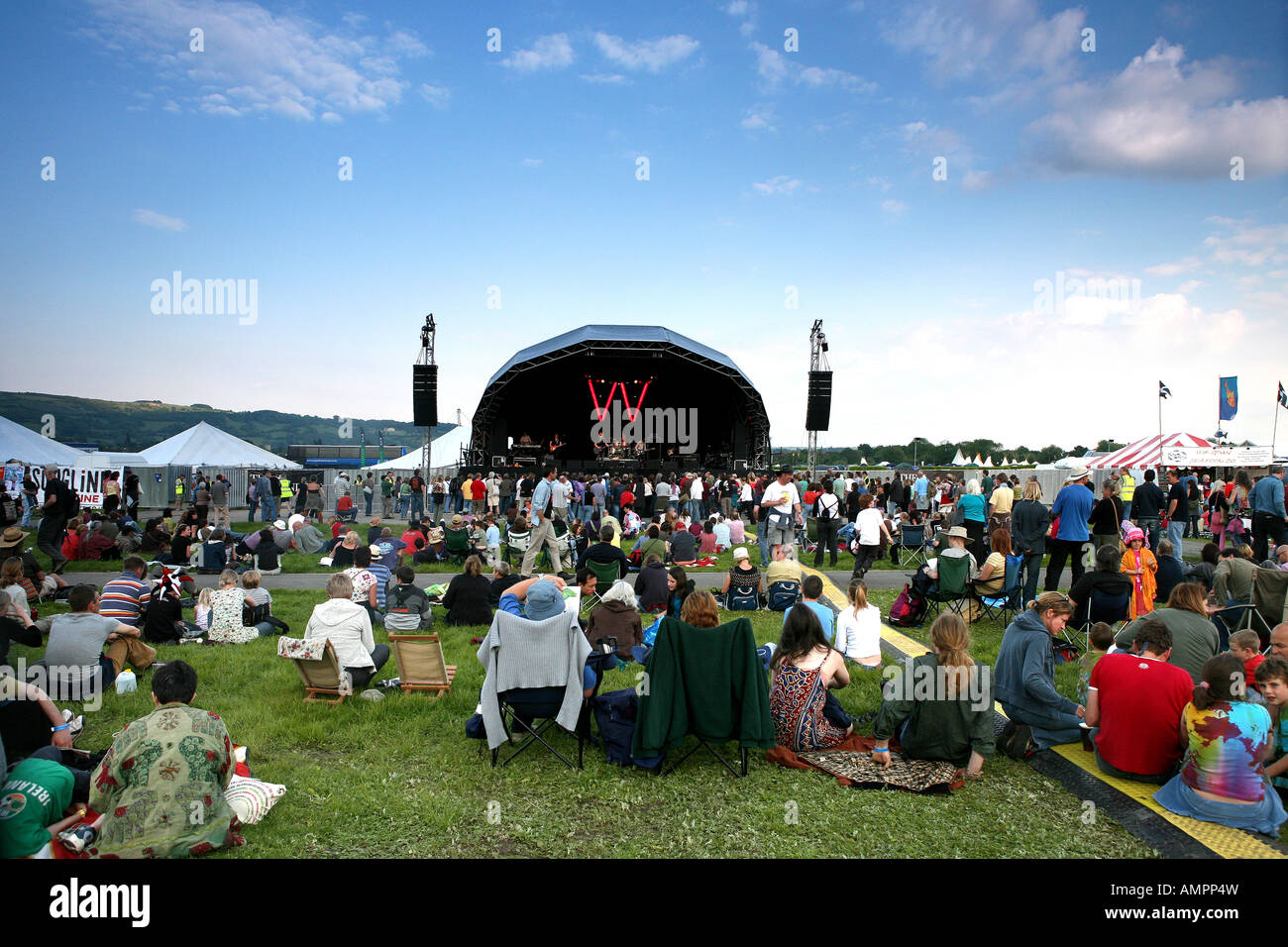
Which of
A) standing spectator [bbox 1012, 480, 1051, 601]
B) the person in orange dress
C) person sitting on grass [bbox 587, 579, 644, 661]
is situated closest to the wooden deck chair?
person sitting on grass [bbox 587, 579, 644, 661]

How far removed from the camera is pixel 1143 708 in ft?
12.5

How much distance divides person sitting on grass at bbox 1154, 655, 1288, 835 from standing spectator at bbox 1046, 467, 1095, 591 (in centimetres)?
531

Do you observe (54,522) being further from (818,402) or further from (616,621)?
(818,402)

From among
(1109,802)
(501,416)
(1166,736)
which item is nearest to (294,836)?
(1109,802)

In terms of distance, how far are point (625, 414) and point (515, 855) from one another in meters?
25.2

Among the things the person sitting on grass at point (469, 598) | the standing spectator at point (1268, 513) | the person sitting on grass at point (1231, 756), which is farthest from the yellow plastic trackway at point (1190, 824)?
the standing spectator at point (1268, 513)

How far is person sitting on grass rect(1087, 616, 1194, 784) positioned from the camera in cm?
377

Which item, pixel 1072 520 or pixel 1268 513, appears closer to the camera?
pixel 1072 520

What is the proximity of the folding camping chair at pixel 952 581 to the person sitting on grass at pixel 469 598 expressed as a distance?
190 inches

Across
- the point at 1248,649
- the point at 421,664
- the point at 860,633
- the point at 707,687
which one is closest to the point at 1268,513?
the point at 1248,649

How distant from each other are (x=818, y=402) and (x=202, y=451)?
20.2 meters

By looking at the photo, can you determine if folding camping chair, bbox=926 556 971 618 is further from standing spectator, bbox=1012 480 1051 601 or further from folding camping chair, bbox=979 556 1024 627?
standing spectator, bbox=1012 480 1051 601

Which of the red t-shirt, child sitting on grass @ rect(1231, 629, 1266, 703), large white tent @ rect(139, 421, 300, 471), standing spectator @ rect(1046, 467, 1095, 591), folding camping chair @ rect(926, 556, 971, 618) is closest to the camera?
the red t-shirt

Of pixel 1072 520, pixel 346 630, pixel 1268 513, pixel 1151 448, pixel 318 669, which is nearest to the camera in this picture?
pixel 318 669
